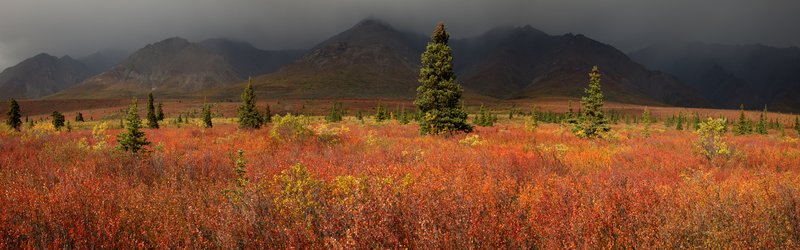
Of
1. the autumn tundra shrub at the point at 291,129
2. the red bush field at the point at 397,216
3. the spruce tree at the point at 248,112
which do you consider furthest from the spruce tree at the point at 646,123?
the spruce tree at the point at 248,112

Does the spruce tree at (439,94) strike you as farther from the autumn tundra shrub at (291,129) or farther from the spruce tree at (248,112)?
the spruce tree at (248,112)

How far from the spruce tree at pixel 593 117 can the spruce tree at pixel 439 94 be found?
7.57 m

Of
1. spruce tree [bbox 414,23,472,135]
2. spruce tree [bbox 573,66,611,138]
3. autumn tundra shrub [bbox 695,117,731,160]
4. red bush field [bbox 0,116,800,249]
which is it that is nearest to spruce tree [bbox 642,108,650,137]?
spruce tree [bbox 573,66,611,138]

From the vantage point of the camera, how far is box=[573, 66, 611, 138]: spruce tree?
2234cm

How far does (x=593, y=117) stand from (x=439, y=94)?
32.2ft

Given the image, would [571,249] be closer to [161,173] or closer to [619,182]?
[619,182]

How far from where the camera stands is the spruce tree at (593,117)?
73.3 ft

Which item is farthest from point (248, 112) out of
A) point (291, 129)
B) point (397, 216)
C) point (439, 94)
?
point (397, 216)

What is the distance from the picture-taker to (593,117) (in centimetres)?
2291

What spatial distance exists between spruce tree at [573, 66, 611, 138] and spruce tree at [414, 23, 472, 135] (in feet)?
24.8

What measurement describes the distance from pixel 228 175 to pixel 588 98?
22.8m

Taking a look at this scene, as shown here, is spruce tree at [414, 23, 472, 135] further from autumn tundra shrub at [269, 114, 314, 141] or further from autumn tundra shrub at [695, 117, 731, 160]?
autumn tundra shrub at [695, 117, 731, 160]

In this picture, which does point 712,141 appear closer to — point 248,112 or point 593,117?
point 593,117

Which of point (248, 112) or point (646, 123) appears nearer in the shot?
point (248, 112)
